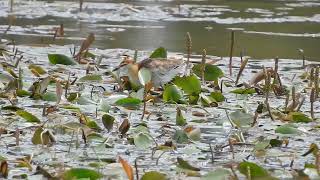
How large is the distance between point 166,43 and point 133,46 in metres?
0.32

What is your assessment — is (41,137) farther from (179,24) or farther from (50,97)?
(179,24)

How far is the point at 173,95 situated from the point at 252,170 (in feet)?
4.73

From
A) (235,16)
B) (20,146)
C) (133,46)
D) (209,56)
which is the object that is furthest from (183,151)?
(235,16)

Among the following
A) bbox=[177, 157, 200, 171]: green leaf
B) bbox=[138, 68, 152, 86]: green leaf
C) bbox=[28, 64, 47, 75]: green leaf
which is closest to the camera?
bbox=[177, 157, 200, 171]: green leaf

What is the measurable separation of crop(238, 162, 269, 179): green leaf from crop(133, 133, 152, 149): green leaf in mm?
566

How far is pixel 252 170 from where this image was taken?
136 inches

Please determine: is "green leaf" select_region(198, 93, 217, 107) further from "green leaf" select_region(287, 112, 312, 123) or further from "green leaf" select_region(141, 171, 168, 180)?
"green leaf" select_region(141, 171, 168, 180)

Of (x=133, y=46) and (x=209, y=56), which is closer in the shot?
(x=209, y=56)

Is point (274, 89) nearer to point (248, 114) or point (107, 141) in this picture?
point (248, 114)

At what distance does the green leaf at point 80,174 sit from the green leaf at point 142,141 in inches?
19.9

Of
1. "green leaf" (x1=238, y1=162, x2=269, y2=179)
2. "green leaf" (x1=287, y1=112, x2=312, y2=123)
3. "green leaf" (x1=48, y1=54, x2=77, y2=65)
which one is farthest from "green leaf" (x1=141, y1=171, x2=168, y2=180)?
"green leaf" (x1=48, y1=54, x2=77, y2=65)

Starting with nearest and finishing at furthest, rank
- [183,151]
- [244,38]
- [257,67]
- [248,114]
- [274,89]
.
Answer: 1. [183,151]
2. [248,114]
3. [274,89]
4. [257,67]
5. [244,38]

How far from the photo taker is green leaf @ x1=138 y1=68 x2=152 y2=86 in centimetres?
505

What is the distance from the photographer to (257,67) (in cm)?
626
